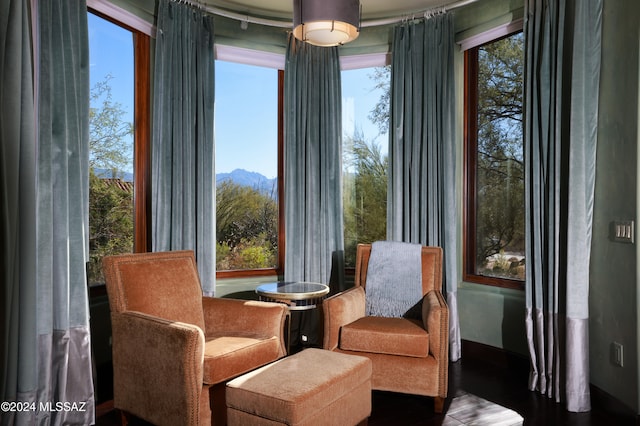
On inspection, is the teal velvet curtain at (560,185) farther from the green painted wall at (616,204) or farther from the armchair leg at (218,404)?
the armchair leg at (218,404)

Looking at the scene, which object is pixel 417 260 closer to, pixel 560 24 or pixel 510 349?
pixel 510 349

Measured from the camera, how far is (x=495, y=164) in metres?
3.80

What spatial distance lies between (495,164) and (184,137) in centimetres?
235

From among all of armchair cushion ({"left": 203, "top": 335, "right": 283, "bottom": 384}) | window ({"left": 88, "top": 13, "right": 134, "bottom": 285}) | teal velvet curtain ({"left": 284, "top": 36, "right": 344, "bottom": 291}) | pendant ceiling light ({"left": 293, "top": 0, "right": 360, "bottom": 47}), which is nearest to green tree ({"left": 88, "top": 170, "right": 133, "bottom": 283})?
window ({"left": 88, "top": 13, "right": 134, "bottom": 285})

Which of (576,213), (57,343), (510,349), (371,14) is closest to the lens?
(57,343)

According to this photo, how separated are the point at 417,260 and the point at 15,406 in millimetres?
2383

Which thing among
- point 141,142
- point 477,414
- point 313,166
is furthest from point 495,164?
point 141,142

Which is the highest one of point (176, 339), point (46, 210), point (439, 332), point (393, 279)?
point (46, 210)

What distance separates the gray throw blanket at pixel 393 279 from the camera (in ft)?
10.8

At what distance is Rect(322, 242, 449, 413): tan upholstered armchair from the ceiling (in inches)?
81.6

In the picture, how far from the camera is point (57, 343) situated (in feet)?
8.17

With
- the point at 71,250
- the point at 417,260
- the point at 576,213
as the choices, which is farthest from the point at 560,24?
the point at 71,250

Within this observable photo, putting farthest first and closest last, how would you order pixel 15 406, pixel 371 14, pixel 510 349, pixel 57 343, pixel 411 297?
pixel 371 14
pixel 510 349
pixel 411 297
pixel 57 343
pixel 15 406

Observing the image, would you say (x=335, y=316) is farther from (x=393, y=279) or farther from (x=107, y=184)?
(x=107, y=184)
